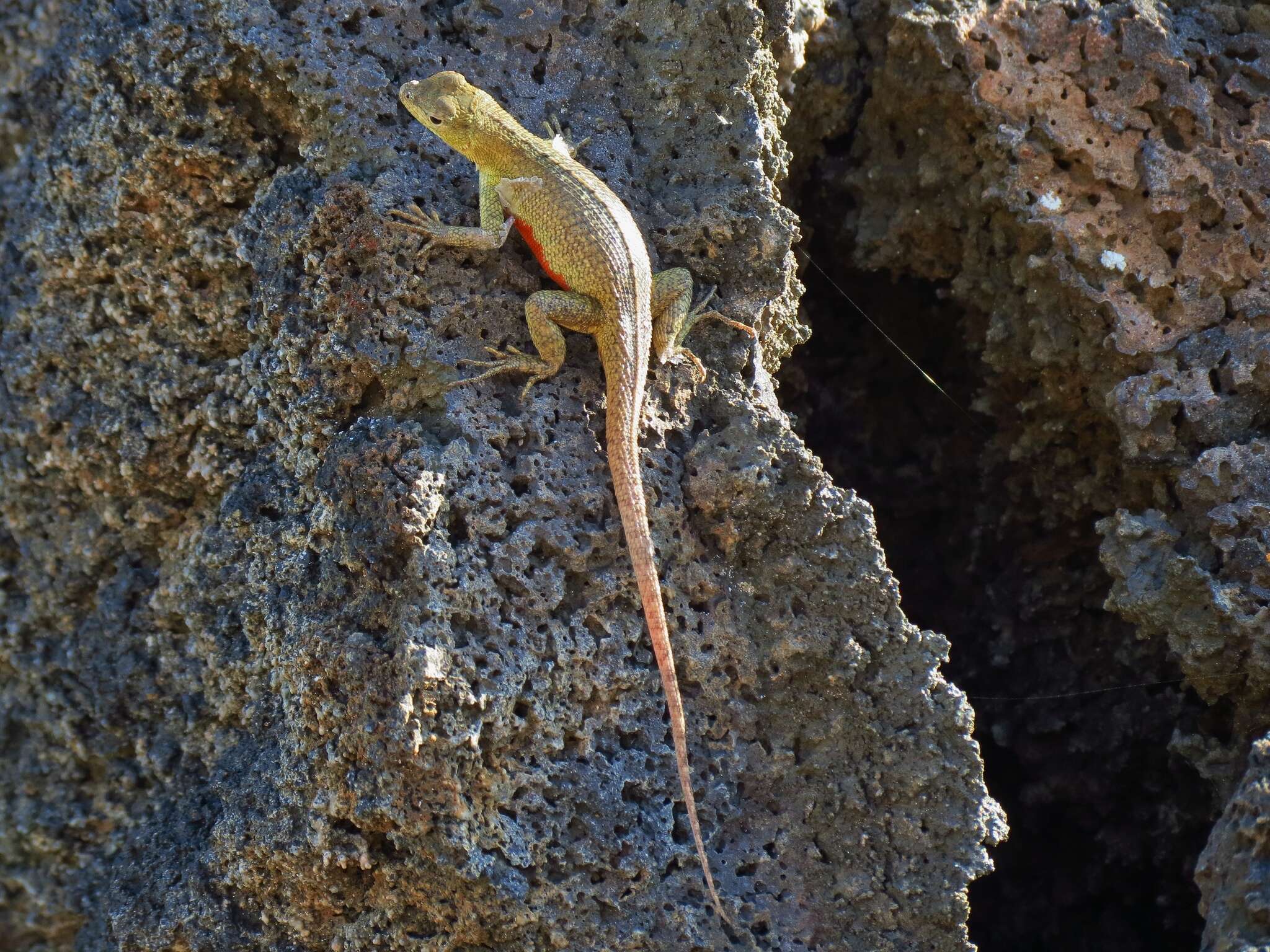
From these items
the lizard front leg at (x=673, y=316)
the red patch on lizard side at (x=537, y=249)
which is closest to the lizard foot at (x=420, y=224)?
the red patch on lizard side at (x=537, y=249)

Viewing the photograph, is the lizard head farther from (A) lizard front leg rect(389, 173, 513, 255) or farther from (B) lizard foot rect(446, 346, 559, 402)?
(B) lizard foot rect(446, 346, 559, 402)

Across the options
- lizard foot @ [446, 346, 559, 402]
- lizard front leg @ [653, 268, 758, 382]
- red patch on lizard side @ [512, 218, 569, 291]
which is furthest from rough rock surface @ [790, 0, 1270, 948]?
lizard foot @ [446, 346, 559, 402]

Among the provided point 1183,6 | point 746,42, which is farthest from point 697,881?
point 1183,6

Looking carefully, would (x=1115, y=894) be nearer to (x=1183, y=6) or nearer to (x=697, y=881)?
(x=697, y=881)

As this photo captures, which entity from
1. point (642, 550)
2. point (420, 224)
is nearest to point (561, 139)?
point (420, 224)

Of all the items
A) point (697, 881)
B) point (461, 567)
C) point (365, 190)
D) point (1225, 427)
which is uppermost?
point (1225, 427)

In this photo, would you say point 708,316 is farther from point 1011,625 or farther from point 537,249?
point 1011,625

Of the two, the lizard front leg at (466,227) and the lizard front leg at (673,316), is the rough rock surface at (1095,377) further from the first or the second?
the lizard front leg at (466,227)
